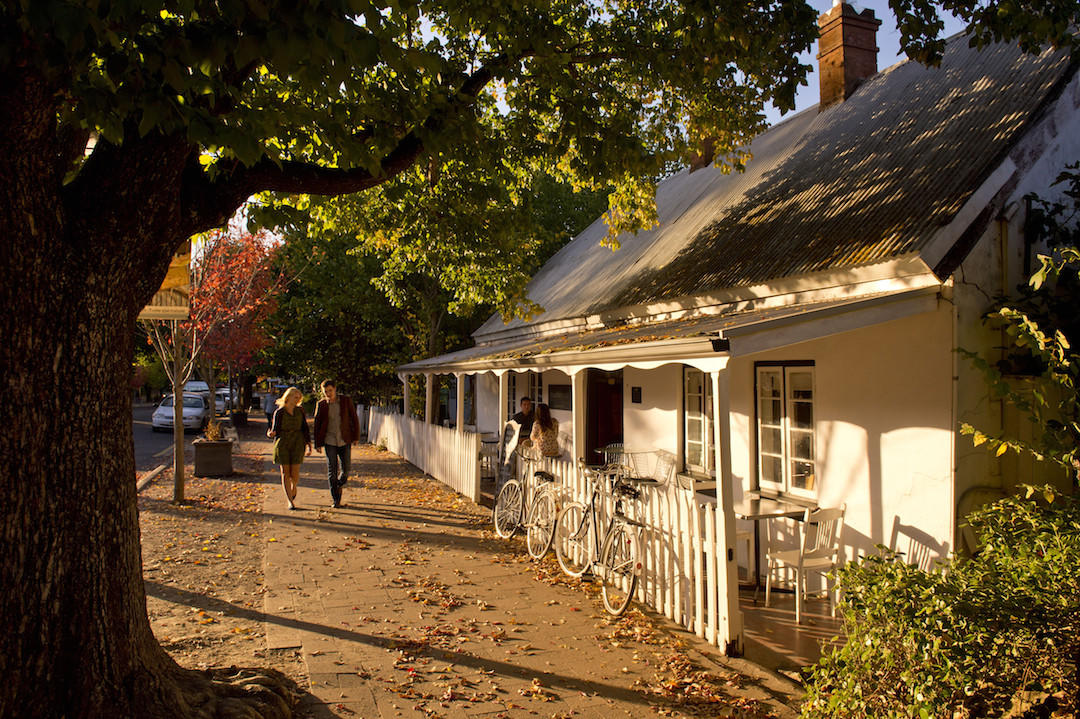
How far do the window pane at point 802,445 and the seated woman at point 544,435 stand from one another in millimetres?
3148

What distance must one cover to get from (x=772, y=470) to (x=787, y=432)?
0.54 metres

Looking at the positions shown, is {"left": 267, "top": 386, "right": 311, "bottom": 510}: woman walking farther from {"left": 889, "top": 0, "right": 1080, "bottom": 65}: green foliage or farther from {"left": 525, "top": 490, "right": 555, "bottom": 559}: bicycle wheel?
{"left": 889, "top": 0, "right": 1080, "bottom": 65}: green foliage

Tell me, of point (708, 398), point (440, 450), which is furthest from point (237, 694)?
point (440, 450)

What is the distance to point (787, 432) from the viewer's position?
806 cm

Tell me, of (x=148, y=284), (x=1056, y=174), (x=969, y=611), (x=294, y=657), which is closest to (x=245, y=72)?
(x=148, y=284)

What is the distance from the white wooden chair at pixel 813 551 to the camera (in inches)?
262

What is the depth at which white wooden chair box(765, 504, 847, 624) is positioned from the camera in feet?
21.9

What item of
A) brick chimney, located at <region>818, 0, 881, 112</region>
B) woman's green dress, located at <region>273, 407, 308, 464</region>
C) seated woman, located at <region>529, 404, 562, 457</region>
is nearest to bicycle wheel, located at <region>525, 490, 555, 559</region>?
seated woman, located at <region>529, 404, 562, 457</region>

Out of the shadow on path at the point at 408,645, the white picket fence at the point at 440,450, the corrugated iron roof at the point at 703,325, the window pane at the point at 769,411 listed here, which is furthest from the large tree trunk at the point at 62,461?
the white picket fence at the point at 440,450

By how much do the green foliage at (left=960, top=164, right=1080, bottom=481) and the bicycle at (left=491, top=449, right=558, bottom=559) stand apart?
170 inches

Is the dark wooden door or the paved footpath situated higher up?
the dark wooden door

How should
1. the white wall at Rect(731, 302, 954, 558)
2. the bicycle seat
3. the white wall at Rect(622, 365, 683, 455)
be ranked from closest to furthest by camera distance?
the white wall at Rect(731, 302, 954, 558) → the bicycle seat → the white wall at Rect(622, 365, 683, 455)

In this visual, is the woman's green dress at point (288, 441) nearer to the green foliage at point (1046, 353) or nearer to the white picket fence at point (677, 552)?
the white picket fence at point (677, 552)

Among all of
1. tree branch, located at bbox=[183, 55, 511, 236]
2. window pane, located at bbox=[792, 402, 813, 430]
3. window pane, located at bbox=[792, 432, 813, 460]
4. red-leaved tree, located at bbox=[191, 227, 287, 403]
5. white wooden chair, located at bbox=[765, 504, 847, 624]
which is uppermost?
red-leaved tree, located at bbox=[191, 227, 287, 403]
